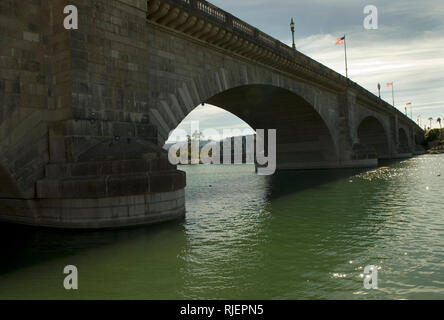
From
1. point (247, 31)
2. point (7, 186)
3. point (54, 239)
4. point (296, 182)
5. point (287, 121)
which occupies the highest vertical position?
point (247, 31)

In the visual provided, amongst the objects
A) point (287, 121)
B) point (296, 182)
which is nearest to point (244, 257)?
point (296, 182)

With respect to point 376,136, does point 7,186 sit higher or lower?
lower

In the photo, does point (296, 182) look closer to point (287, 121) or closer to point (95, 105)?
point (287, 121)

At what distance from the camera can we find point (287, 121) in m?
35.9

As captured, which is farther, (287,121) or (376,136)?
(376,136)

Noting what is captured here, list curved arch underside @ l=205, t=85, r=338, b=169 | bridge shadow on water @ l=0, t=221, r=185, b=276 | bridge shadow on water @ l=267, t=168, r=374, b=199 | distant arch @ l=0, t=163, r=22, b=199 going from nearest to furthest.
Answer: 1. bridge shadow on water @ l=0, t=221, r=185, b=276
2. distant arch @ l=0, t=163, r=22, b=199
3. bridge shadow on water @ l=267, t=168, r=374, b=199
4. curved arch underside @ l=205, t=85, r=338, b=169

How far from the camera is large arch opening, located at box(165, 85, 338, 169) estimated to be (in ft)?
89.4

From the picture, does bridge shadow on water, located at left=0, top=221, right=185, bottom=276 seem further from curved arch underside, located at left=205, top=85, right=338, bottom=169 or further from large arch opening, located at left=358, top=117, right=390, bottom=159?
large arch opening, located at left=358, top=117, right=390, bottom=159

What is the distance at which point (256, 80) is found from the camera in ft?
72.6

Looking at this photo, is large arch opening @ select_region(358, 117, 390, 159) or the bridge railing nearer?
the bridge railing

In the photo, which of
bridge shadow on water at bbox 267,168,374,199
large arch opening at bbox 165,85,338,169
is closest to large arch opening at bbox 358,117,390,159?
large arch opening at bbox 165,85,338,169

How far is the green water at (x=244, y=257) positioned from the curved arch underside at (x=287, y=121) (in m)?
13.9

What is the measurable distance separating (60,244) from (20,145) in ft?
11.6
